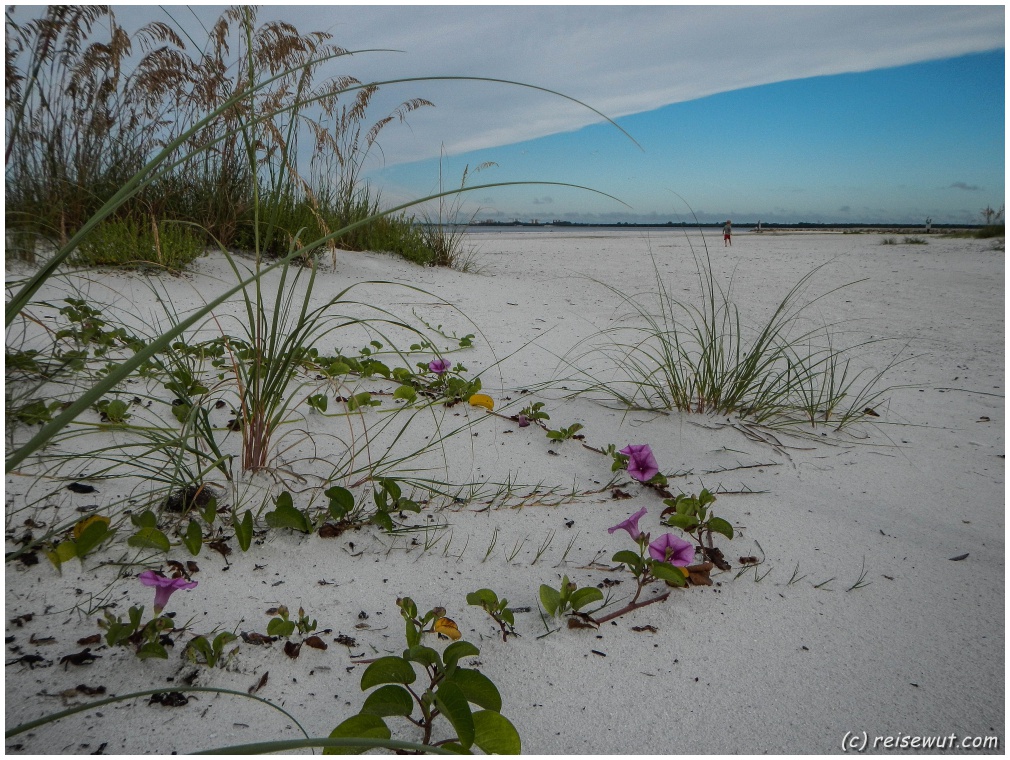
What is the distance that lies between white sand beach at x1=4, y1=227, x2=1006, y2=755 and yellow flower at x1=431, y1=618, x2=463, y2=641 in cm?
4

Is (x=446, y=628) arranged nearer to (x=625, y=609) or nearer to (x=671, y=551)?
(x=625, y=609)

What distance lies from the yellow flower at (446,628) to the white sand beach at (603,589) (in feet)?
0.13

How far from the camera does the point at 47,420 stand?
4.99 feet

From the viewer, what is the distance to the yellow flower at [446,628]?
3.53 ft

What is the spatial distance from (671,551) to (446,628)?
1.49ft

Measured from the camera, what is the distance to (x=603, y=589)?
1.28 meters

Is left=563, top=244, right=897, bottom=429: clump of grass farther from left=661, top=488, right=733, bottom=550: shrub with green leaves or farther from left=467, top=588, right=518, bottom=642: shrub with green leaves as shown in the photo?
left=467, top=588, right=518, bottom=642: shrub with green leaves

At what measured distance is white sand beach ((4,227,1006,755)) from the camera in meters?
0.96

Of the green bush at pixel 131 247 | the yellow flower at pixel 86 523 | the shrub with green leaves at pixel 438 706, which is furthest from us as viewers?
the green bush at pixel 131 247

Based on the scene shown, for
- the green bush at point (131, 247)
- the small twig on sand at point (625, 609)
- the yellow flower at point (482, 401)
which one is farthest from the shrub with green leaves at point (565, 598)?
the green bush at point (131, 247)

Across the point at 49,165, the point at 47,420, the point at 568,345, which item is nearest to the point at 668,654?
the point at 47,420

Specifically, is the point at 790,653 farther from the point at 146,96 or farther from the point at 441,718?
the point at 146,96

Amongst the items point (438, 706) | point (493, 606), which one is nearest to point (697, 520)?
point (493, 606)

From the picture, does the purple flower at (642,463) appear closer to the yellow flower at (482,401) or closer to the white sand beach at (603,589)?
the white sand beach at (603,589)
